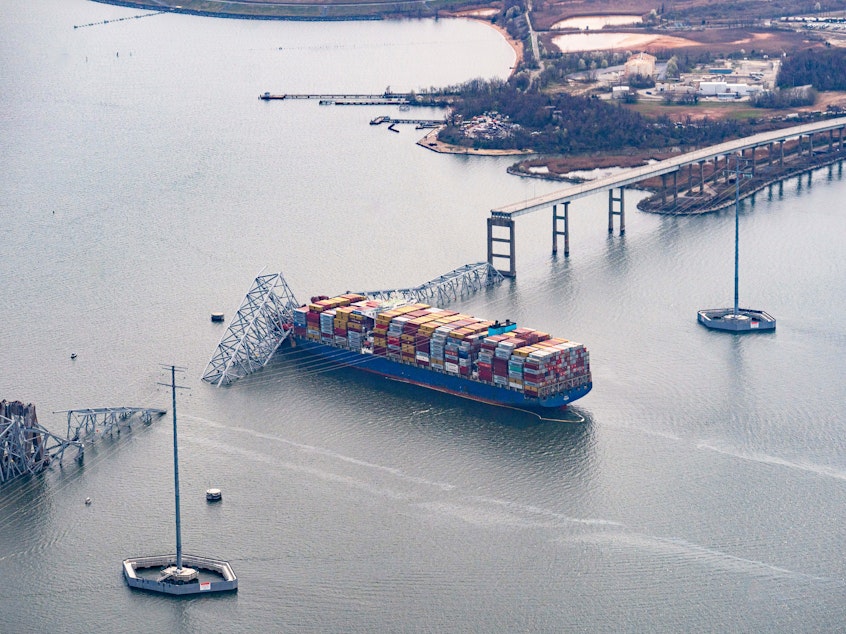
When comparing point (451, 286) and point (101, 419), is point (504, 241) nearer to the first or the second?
point (451, 286)

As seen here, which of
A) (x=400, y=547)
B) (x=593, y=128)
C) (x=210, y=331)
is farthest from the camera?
(x=593, y=128)

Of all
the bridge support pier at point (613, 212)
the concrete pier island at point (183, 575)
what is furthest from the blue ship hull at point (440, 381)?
the bridge support pier at point (613, 212)

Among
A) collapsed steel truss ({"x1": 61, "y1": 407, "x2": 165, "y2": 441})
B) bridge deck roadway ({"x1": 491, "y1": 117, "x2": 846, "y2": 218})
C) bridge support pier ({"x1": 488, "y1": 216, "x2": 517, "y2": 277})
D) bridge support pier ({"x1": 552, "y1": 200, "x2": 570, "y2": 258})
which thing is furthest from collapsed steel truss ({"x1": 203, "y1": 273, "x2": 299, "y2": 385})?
bridge support pier ({"x1": 552, "y1": 200, "x2": 570, "y2": 258})

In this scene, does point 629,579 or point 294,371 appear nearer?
point 629,579

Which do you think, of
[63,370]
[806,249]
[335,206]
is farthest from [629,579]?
[335,206]

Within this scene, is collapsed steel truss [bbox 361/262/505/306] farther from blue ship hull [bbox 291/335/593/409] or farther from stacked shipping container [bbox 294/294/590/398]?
blue ship hull [bbox 291/335/593/409]

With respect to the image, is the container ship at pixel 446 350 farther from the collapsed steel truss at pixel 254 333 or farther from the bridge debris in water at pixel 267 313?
the bridge debris in water at pixel 267 313

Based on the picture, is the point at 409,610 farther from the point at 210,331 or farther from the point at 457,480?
the point at 210,331
